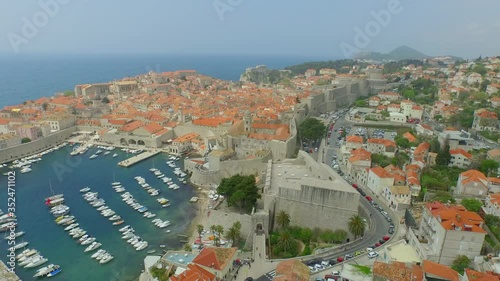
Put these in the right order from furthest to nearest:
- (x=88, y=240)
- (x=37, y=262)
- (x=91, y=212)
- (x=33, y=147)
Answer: (x=33, y=147) < (x=91, y=212) < (x=88, y=240) < (x=37, y=262)

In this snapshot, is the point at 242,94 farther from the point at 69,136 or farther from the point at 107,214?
the point at 107,214

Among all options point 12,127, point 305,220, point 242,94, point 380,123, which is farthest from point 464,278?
point 242,94

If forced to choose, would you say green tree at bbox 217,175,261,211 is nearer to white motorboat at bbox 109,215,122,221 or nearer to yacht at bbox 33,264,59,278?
white motorboat at bbox 109,215,122,221

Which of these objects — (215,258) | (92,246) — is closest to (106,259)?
(92,246)

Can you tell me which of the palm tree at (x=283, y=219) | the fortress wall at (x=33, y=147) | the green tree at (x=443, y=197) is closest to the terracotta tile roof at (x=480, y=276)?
the green tree at (x=443, y=197)

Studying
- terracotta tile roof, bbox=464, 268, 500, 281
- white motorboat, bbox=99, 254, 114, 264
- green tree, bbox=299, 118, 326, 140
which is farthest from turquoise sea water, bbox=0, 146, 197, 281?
terracotta tile roof, bbox=464, 268, 500, 281

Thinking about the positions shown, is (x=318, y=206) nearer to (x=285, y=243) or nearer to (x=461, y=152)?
(x=285, y=243)
